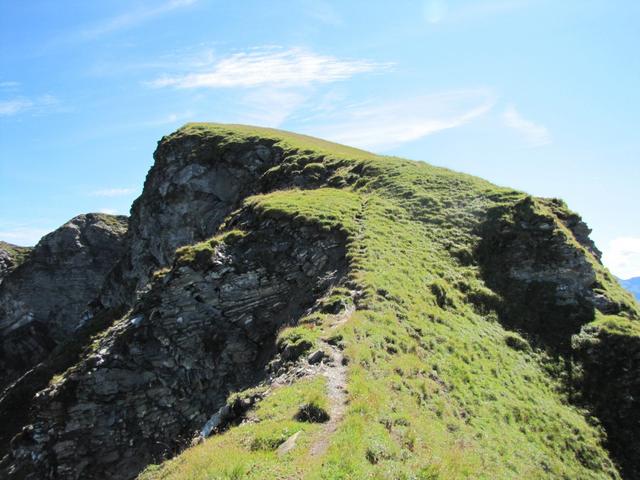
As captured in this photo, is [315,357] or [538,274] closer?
[315,357]

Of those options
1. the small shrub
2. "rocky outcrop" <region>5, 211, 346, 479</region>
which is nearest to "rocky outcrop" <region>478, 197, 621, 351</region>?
"rocky outcrop" <region>5, 211, 346, 479</region>

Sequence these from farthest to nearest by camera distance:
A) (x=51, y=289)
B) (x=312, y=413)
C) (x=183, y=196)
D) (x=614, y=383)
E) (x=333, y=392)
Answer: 1. (x=51, y=289)
2. (x=183, y=196)
3. (x=614, y=383)
4. (x=333, y=392)
5. (x=312, y=413)

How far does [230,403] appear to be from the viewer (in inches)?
680

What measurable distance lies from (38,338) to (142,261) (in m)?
50.4

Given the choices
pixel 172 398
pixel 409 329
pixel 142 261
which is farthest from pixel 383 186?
pixel 142 261

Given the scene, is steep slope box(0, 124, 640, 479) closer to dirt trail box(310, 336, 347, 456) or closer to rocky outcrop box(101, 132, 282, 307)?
dirt trail box(310, 336, 347, 456)

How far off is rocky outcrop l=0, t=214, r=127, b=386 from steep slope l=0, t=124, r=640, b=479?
3214 inches

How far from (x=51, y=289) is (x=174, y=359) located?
97.2m

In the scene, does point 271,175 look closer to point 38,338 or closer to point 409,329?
point 409,329

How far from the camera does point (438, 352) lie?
21.9 meters

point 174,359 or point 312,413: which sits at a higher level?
point 312,413

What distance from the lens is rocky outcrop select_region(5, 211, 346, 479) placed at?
27.7 metres

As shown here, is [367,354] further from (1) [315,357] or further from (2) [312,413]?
(2) [312,413]

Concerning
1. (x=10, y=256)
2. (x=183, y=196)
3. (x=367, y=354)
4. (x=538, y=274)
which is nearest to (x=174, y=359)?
(x=367, y=354)
